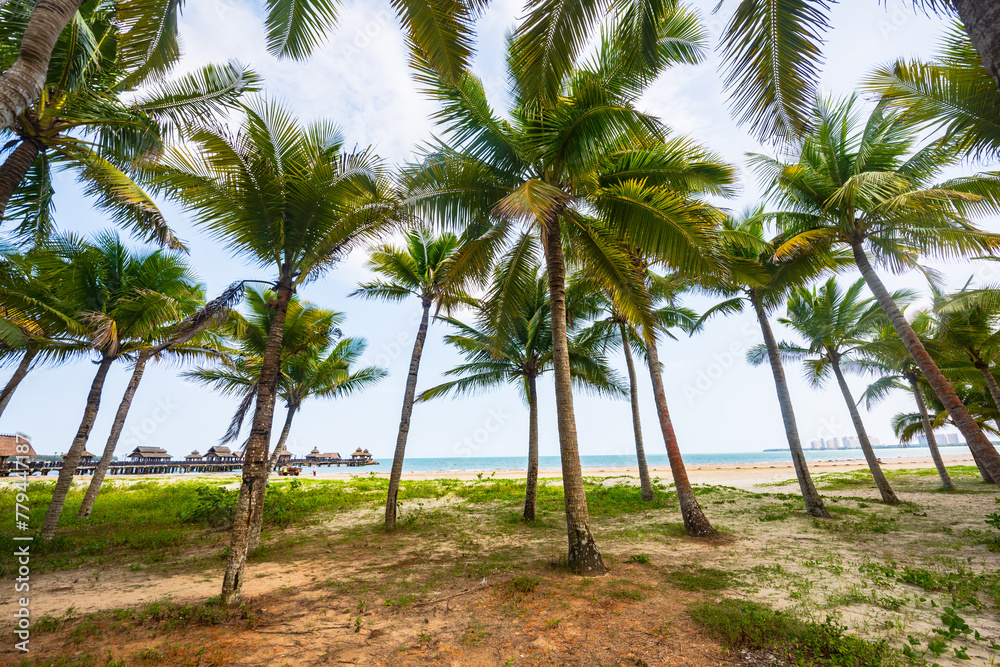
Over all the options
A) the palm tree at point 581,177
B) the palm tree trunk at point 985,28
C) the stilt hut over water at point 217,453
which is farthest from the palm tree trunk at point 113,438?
the stilt hut over water at point 217,453

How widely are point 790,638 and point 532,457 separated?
7880 mm

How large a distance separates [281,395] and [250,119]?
12.3 meters

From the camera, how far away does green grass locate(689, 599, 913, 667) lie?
344cm

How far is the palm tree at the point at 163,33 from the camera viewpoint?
3.10 meters

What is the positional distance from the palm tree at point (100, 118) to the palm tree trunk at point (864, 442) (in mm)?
17524

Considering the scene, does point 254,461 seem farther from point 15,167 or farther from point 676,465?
point 676,465

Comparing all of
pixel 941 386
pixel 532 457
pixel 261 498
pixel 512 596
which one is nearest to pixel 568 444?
pixel 512 596

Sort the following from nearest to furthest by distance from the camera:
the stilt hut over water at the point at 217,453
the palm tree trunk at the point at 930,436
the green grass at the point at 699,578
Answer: the green grass at the point at 699,578, the palm tree trunk at the point at 930,436, the stilt hut over water at the point at 217,453

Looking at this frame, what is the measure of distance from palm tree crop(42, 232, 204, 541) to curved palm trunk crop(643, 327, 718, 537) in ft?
38.1

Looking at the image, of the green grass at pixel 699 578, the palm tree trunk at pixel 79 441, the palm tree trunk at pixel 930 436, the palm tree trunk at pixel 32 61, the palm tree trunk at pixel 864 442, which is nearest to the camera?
the palm tree trunk at pixel 32 61

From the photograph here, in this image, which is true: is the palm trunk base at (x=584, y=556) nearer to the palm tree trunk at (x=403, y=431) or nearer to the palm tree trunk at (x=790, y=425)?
the palm tree trunk at (x=403, y=431)

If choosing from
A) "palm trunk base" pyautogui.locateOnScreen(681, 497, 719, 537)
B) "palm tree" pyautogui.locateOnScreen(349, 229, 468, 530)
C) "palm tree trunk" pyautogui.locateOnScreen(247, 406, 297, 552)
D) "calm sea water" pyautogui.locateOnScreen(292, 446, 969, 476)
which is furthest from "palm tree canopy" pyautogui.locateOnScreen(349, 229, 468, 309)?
"calm sea water" pyautogui.locateOnScreen(292, 446, 969, 476)

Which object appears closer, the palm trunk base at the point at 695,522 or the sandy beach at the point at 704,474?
the palm trunk base at the point at 695,522

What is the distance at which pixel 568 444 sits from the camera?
6.61 meters
